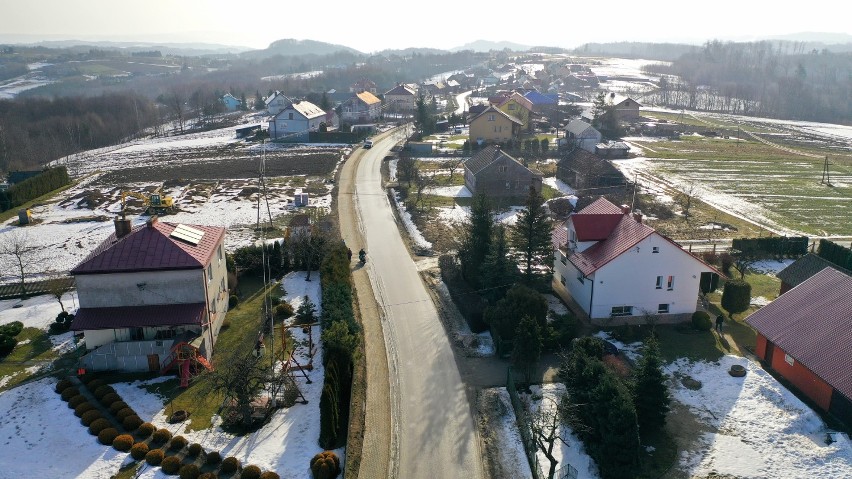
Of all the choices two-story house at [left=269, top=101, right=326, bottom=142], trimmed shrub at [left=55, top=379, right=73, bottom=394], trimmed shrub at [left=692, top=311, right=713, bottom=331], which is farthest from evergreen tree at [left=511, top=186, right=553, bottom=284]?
two-story house at [left=269, top=101, right=326, bottom=142]

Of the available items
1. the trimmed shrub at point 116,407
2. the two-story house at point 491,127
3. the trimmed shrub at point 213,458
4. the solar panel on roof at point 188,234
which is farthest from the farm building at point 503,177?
the trimmed shrub at point 213,458

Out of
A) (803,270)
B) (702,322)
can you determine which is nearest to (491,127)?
(803,270)

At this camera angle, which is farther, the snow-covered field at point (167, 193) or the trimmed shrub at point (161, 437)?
the snow-covered field at point (167, 193)

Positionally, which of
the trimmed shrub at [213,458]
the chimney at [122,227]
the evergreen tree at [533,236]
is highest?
the chimney at [122,227]

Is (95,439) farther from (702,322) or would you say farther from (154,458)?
(702,322)

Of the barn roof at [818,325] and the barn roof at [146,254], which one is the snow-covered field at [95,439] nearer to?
the barn roof at [146,254]

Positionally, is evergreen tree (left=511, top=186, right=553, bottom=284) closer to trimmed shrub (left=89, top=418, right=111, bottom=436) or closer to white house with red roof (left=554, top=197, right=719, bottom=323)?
white house with red roof (left=554, top=197, right=719, bottom=323)
